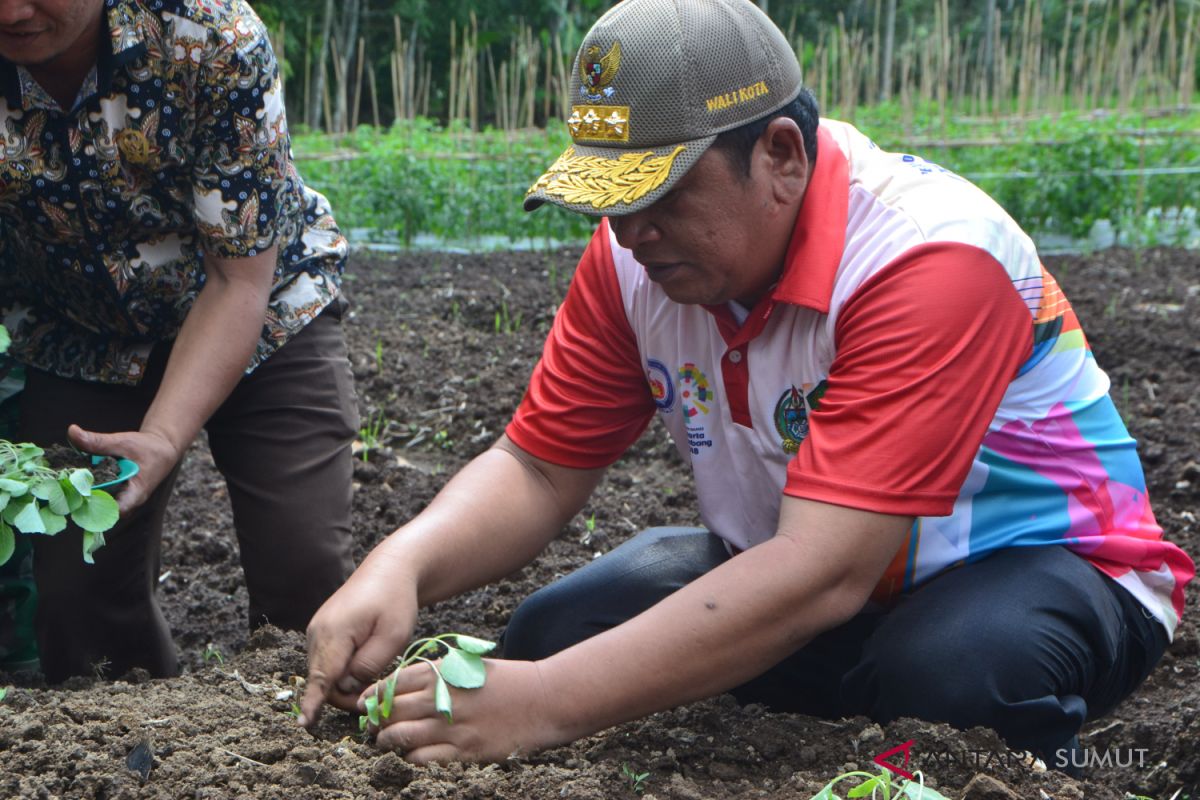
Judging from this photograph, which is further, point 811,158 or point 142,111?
point 142,111

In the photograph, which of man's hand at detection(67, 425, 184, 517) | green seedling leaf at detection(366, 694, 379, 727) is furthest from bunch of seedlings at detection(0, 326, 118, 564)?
green seedling leaf at detection(366, 694, 379, 727)

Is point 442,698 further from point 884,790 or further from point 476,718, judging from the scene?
point 884,790

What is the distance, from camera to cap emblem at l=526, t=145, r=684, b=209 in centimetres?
179

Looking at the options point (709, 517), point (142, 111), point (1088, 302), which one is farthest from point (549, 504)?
point (1088, 302)

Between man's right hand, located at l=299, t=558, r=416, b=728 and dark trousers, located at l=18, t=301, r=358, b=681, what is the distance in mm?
833

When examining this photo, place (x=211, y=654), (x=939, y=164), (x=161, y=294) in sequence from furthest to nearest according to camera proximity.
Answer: (x=939, y=164)
(x=211, y=654)
(x=161, y=294)

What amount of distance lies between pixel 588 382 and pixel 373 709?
0.77 metres

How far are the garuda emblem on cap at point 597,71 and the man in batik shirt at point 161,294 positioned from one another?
30.2 inches

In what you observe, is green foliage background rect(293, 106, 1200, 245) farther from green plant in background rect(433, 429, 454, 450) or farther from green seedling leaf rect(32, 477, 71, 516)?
Result: green seedling leaf rect(32, 477, 71, 516)

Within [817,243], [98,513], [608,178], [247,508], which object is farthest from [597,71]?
→ [247,508]

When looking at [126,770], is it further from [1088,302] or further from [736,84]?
[1088,302]

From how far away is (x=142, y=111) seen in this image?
7.64 feet

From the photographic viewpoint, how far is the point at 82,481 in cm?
198

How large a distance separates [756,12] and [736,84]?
0.16 meters
